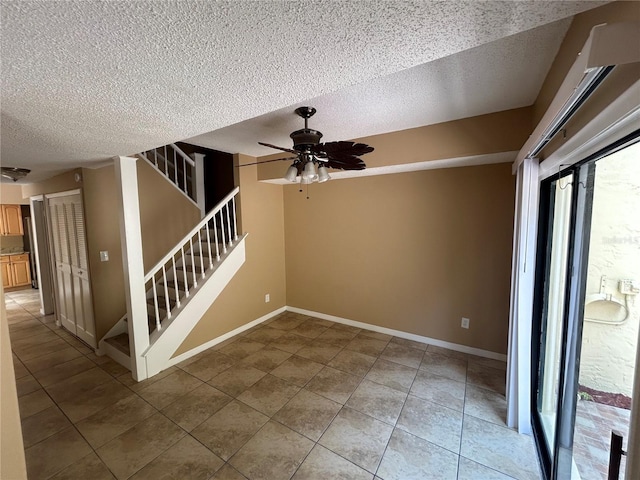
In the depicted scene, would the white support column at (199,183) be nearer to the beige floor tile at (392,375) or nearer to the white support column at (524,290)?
the beige floor tile at (392,375)

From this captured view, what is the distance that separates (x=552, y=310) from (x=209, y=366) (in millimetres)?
3218

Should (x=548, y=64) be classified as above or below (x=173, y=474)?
above

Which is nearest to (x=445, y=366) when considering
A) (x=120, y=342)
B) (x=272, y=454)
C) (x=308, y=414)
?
(x=308, y=414)

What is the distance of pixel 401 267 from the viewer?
3441mm

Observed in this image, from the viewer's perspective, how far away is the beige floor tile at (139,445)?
1.74m

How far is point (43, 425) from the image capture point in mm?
2090

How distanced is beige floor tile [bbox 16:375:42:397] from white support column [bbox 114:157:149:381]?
87 centimetres

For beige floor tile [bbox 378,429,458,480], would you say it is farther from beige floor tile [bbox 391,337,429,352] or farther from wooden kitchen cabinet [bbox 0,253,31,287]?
wooden kitchen cabinet [bbox 0,253,31,287]

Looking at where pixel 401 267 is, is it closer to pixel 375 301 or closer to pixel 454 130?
pixel 375 301

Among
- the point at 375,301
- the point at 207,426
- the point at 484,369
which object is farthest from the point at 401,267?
the point at 207,426

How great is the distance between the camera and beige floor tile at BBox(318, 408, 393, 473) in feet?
5.89

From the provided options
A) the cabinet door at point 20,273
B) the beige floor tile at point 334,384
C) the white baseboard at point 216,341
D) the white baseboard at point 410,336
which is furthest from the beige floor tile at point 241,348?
the cabinet door at point 20,273

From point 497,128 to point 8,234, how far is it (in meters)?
9.63

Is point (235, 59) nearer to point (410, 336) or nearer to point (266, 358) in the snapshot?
point (266, 358)
